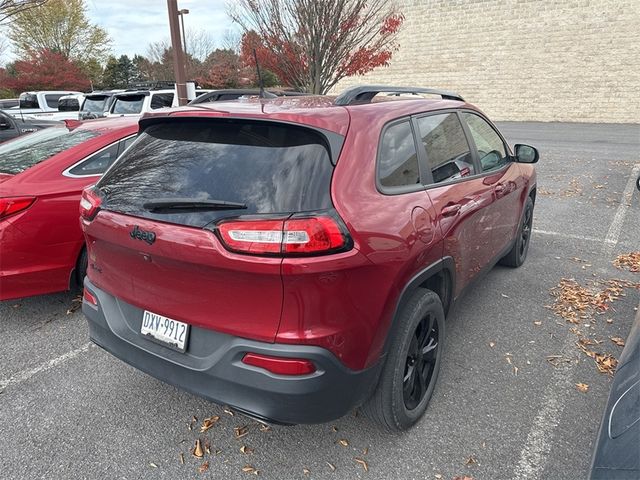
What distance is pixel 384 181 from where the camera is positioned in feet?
7.26

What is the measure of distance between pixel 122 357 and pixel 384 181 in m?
1.60

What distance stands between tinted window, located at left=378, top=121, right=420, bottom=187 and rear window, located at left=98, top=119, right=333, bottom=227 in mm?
385

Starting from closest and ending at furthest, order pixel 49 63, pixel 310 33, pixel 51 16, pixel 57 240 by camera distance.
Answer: pixel 57 240 → pixel 310 33 → pixel 49 63 → pixel 51 16

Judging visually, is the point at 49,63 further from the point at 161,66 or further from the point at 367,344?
the point at 367,344

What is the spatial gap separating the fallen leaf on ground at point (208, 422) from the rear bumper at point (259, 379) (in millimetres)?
510

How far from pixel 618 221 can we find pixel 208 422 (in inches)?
252

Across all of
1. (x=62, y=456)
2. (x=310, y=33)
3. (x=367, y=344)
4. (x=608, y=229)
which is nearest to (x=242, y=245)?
(x=367, y=344)

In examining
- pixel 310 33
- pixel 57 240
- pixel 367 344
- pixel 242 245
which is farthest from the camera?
pixel 310 33

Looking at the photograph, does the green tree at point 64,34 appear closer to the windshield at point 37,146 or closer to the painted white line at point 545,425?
the windshield at point 37,146

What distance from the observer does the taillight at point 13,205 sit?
10.8ft

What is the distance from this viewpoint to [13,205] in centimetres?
331

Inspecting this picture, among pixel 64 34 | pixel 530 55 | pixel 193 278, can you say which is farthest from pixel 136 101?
pixel 64 34

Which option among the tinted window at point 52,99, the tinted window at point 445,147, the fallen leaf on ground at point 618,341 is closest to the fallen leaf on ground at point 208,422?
the tinted window at point 445,147

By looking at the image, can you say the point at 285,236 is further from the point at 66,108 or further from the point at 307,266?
the point at 66,108
